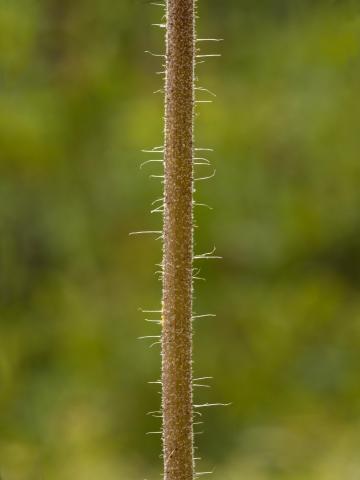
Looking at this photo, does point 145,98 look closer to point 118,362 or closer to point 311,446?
point 118,362

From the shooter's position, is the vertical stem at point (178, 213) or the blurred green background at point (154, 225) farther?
the blurred green background at point (154, 225)

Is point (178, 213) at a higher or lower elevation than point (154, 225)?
lower

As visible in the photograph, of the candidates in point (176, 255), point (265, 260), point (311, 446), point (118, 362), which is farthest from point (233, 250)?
point (176, 255)

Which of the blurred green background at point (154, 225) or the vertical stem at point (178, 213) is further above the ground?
the blurred green background at point (154, 225)

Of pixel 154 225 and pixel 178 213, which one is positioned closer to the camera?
pixel 178 213
